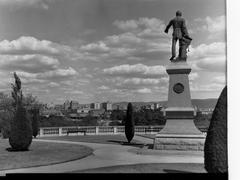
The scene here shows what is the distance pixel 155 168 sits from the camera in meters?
10.1

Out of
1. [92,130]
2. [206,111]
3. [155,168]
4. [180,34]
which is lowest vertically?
[155,168]

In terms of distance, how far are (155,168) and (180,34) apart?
5294mm

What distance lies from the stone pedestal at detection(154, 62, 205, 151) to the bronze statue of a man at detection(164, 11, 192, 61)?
403mm

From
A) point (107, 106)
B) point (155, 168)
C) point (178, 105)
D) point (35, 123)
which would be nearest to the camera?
point (155, 168)

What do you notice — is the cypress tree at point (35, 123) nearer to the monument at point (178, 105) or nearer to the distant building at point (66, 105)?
the distant building at point (66, 105)

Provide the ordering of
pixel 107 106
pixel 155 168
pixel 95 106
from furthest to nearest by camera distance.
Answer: pixel 107 106 < pixel 95 106 < pixel 155 168

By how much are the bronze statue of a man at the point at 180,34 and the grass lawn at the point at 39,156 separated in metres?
4.85

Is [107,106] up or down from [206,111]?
up

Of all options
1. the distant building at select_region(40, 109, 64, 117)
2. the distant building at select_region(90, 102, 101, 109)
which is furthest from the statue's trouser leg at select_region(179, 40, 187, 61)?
the distant building at select_region(40, 109, 64, 117)

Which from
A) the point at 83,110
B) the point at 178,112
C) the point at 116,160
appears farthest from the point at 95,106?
the point at 116,160

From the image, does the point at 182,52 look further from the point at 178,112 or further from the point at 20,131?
the point at 20,131

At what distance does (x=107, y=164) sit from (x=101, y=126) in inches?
433
